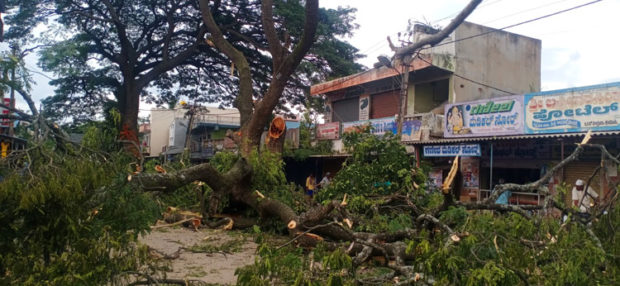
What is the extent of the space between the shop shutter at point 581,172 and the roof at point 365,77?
528 cm

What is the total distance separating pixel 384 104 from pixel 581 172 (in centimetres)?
809

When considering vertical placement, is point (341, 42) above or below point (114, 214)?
above

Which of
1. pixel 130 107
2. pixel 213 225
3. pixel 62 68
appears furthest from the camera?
pixel 130 107

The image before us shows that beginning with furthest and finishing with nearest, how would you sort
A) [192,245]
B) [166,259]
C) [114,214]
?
[192,245] → [166,259] → [114,214]

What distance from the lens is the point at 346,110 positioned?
20.3 meters

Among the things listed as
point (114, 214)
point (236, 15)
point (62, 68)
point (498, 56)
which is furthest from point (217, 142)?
point (114, 214)

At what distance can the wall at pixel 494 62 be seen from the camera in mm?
15078

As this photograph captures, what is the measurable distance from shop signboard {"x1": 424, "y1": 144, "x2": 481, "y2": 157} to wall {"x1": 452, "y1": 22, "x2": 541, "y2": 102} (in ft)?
10.0

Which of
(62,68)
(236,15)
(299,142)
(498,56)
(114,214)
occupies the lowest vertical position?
(114,214)

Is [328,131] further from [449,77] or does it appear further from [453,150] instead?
[453,150]

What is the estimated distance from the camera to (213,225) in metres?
10.7

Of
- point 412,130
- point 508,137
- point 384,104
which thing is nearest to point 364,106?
point 384,104

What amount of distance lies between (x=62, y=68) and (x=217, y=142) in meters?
11.7

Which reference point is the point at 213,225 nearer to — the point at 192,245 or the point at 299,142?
the point at 192,245
